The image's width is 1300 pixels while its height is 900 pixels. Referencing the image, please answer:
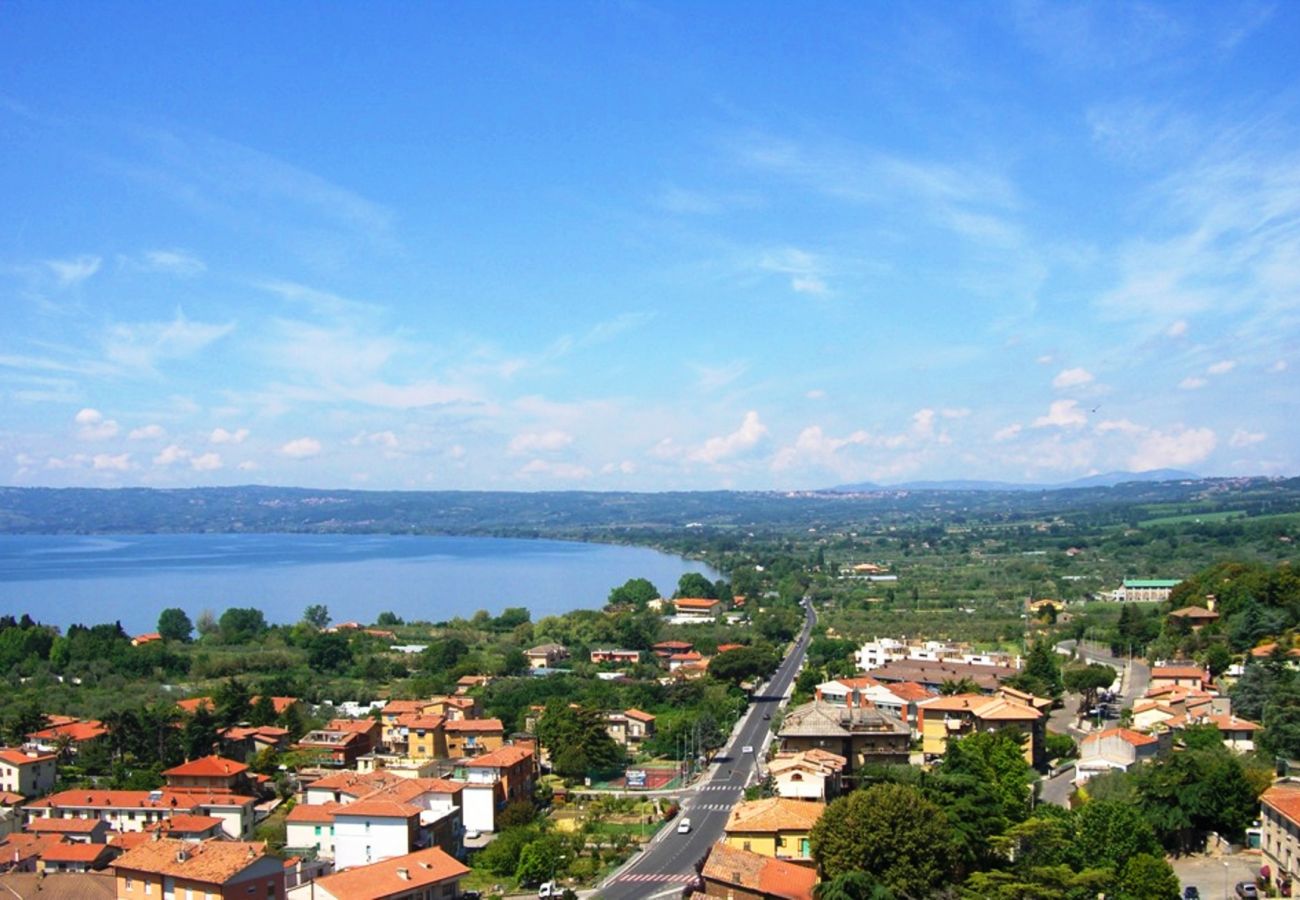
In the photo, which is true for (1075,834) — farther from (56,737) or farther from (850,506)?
(850,506)

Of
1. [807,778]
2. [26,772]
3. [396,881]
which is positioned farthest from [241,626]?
[396,881]

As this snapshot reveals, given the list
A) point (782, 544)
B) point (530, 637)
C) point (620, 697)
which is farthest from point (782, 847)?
point (782, 544)

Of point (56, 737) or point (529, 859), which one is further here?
point (56, 737)

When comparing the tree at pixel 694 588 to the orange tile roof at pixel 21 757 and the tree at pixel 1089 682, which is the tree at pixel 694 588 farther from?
the orange tile roof at pixel 21 757

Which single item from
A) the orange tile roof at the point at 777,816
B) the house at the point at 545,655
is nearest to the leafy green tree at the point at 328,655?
the house at the point at 545,655

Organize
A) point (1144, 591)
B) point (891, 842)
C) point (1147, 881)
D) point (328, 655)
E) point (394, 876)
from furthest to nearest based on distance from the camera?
point (1144, 591), point (328, 655), point (394, 876), point (891, 842), point (1147, 881)

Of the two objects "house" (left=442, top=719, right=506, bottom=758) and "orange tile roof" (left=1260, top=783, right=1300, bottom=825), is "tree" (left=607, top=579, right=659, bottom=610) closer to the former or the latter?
"house" (left=442, top=719, right=506, bottom=758)

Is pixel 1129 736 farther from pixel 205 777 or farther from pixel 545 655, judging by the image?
pixel 545 655
